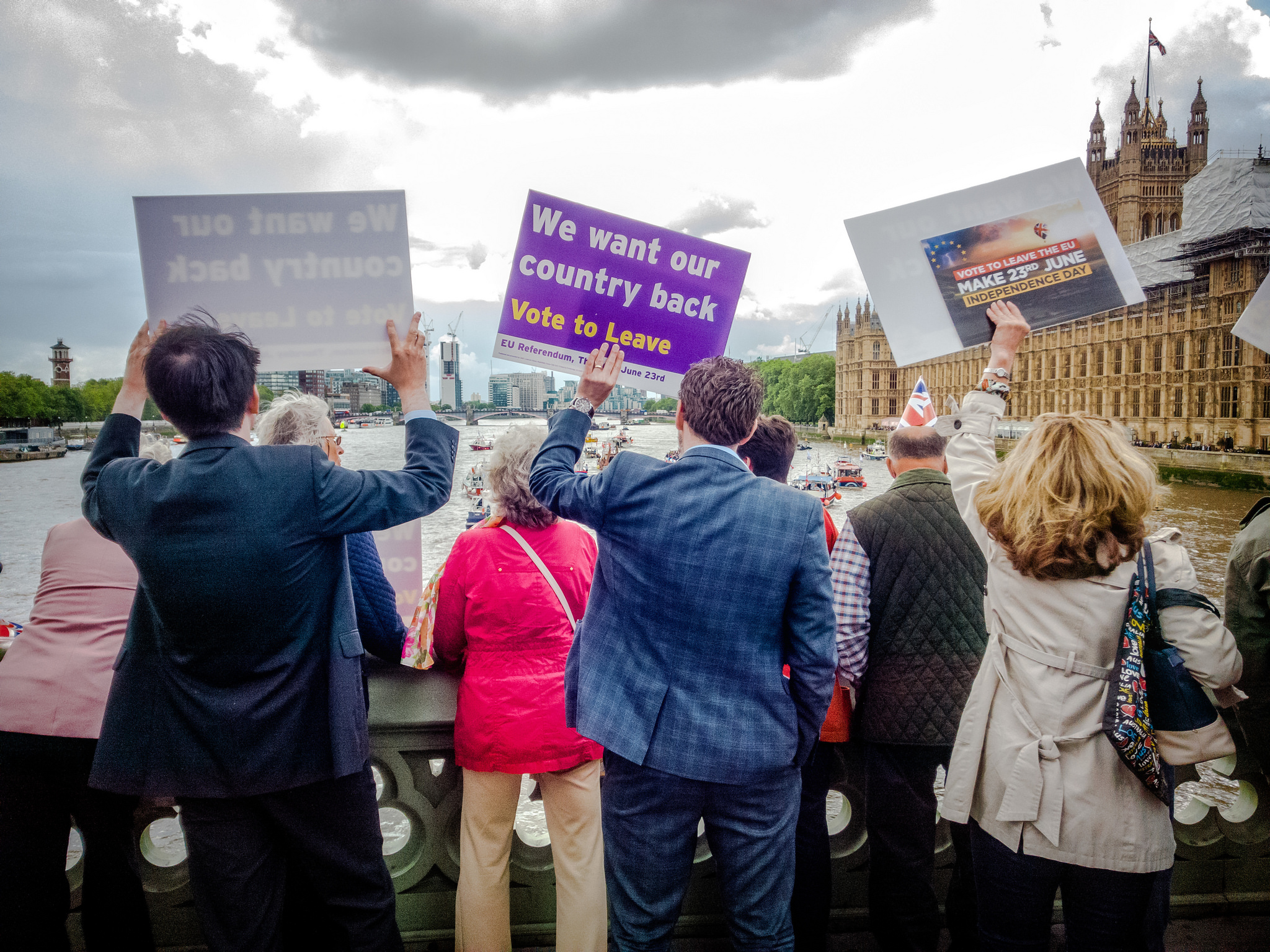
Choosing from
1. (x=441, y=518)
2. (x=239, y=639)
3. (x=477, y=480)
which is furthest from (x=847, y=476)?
(x=239, y=639)

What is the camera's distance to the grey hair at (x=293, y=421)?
83.7 inches

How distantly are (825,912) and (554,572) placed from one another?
1.25 metres

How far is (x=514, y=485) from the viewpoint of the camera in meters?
2.03

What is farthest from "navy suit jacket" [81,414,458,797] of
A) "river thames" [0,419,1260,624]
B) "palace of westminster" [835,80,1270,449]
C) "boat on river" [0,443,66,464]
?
"palace of westminster" [835,80,1270,449]

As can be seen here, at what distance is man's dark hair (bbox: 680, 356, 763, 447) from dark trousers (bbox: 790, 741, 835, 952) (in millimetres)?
1023

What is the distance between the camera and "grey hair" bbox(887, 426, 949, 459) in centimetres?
239

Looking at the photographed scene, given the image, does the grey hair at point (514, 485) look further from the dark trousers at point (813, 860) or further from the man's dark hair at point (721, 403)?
the dark trousers at point (813, 860)

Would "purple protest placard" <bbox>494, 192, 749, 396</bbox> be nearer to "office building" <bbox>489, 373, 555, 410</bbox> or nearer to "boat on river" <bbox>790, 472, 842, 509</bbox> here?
"office building" <bbox>489, 373, 555, 410</bbox>

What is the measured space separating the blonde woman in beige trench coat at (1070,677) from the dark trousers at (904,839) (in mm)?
447

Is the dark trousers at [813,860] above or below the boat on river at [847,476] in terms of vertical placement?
above

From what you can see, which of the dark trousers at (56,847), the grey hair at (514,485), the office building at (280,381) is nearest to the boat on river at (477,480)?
the grey hair at (514,485)

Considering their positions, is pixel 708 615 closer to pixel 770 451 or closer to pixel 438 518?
pixel 770 451

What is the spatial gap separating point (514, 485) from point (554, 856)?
1008 mm

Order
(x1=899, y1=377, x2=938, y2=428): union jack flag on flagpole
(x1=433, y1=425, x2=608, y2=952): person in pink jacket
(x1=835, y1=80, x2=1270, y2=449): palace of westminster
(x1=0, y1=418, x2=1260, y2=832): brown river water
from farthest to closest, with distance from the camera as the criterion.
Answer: (x1=835, y1=80, x2=1270, y2=449): palace of westminster < (x1=0, y1=418, x2=1260, y2=832): brown river water < (x1=899, y1=377, x2=938, y2=428): union jack flag on flagpole < (x1=433, y1=425, x2=608, y2=952): person in pink jacket
